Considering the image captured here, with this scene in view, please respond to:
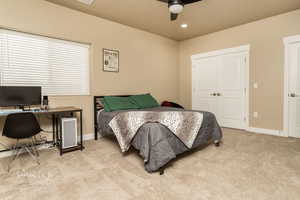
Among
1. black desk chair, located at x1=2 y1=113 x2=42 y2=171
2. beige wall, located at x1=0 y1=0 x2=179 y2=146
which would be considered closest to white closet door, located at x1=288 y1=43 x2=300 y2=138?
beige wall, located at x1=0 y1=0 x2=179 y2=146

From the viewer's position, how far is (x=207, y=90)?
501 centimetres

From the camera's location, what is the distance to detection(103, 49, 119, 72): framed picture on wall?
3.84m

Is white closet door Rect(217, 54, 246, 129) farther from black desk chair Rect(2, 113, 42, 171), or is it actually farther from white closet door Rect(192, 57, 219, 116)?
black desk chair Rect(2, 113, 42, 171)

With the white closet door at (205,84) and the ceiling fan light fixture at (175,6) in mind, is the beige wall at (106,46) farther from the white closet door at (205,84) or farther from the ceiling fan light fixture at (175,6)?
the ceiling fan light fixture at (175,6)

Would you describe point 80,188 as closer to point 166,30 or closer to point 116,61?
point 116,61

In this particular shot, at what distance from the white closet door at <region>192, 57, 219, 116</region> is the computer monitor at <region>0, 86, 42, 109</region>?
4.10 metres

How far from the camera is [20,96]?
105 inches

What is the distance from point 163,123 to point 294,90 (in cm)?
317

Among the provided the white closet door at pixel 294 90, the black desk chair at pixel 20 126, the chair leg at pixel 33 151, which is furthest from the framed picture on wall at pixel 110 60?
the white closet door at pixel 294 90

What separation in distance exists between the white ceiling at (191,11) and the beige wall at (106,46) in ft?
0.77

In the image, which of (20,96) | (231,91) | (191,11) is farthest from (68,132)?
(231,91)

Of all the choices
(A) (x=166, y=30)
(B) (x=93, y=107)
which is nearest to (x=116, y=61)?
(B) (x=93, y=107)

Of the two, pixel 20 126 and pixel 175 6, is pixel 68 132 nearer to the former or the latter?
pixel 20 126

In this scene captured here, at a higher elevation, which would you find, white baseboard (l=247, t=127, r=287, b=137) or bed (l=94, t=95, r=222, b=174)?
bed (l=94, t=95, r=222, b=174)
